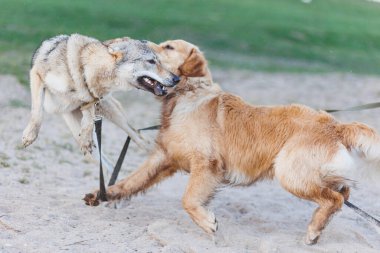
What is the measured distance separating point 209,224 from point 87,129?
1.77m

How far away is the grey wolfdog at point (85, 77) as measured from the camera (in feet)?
23.6

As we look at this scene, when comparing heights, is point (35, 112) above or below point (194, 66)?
below

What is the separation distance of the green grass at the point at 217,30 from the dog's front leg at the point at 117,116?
765 cm

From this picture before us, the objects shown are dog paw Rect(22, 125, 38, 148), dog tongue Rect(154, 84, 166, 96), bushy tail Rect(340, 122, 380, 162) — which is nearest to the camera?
bushy tail Rect(340, 122, 380, 162)

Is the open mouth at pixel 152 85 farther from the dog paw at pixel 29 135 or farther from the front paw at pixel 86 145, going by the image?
the dog paw at pixel 29 135

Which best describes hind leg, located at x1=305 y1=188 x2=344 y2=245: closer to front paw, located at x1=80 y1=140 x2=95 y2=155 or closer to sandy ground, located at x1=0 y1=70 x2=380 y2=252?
sandy ground, located at x1=0 y1=70 x2=380 y2=252

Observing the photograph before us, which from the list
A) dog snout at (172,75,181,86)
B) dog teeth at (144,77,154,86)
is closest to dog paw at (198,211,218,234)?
dog snout at (172,75,181,86)

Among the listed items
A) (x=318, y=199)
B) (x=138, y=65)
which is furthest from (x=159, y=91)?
(x=318, y=199)

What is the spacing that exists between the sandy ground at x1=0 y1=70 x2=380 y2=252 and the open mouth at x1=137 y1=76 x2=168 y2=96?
0.88m

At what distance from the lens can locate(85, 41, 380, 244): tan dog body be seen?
6129 mm

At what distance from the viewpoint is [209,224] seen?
6.19 metres

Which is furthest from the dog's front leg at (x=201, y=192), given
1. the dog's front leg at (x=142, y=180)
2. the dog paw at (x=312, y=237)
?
the dog paw at (x=312, y=237)

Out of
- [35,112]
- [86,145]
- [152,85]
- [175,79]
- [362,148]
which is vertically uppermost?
[175,79]

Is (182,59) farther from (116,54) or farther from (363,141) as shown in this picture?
(363,141)
